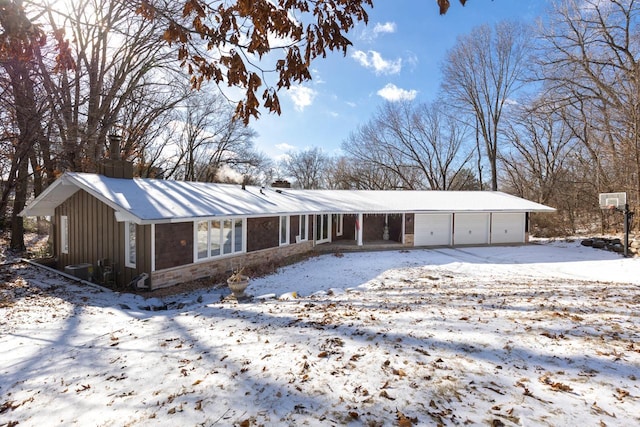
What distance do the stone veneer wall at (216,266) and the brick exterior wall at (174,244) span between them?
21 centimetres

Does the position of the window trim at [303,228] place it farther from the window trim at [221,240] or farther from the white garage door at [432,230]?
the white garage door at [432,230]

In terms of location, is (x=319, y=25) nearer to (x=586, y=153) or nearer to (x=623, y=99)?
(x=623, y=99)

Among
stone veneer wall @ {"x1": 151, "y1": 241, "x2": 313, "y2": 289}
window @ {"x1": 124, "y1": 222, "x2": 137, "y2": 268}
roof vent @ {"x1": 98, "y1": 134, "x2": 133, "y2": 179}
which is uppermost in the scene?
roof vent @ {"x1": 98, "y1": 134, "x2": 133, "y2": 179}

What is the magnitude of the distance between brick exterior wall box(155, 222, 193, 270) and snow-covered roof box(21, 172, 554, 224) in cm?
50

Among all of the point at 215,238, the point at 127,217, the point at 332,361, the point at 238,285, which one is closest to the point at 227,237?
the point at 215,238

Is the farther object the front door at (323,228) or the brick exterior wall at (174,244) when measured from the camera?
the front door at (323,228)

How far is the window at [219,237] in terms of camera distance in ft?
33.7

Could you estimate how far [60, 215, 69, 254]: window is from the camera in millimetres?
11086

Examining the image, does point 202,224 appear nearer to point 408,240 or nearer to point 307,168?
point 408,240

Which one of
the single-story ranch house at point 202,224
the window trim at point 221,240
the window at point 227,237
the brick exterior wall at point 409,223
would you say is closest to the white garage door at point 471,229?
the single-story ranch house at point 202,224

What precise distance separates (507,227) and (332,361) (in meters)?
18.8

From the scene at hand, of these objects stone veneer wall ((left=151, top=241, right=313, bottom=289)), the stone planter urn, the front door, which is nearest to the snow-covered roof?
the front door

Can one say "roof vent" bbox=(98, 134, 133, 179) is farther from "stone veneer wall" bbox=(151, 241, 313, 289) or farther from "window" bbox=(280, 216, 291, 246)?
"window" bbox=(280, 216, 291, 246)

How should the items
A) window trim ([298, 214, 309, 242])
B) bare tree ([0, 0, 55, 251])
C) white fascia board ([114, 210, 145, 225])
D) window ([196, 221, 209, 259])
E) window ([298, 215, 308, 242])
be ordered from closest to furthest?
1. bare tree ([0, 0, 55, 251])
2. white fascia board ([114, 210, 145, 225])
3. window ([196, 221, 209, 259])
4. window trim ([298, 214, 309, 242])
5. window ([298, 215, 308, 242])
